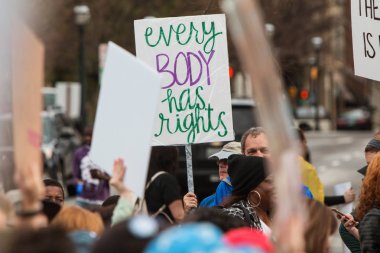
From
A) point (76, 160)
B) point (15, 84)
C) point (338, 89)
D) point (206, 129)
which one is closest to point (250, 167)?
point (206, 129)

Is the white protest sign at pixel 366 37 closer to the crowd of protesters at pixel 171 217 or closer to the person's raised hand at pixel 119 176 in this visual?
the crowd of protesters at pixel 171 217

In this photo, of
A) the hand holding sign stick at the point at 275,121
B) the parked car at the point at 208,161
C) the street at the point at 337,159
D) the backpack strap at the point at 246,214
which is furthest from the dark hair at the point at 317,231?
the parked car at the point at 208,161

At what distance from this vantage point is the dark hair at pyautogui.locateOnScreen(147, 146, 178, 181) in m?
8.17

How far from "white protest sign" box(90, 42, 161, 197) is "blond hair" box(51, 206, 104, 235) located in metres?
0.20

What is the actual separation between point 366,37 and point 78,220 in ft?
13.4

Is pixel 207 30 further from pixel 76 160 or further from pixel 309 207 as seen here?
pixel 76 160

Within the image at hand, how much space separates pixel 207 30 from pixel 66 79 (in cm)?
4277

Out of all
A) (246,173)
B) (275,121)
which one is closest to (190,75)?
(246,173)

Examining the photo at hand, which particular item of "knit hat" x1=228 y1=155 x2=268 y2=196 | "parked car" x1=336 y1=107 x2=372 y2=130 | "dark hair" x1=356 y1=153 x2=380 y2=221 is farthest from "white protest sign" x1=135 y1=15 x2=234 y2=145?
"parked car" x1=336 y1=107 x2=372 y2=130

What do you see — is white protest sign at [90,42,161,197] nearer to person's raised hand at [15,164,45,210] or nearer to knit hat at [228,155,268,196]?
person's raised hand at [15,164,45,210]

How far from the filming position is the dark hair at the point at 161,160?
8.17m

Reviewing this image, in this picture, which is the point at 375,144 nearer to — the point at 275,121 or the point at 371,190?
the point at 371,190

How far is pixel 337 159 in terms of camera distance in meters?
35.0

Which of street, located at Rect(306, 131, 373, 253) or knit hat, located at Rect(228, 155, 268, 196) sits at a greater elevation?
knit hat, located at Rect(228, 155, 268, 196)
